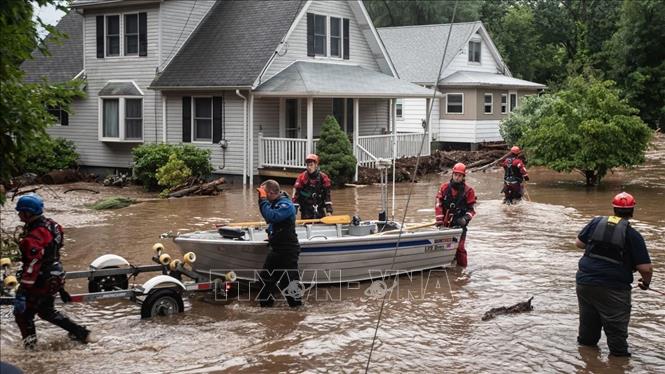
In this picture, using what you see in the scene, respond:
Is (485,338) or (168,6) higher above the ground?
(168,6)

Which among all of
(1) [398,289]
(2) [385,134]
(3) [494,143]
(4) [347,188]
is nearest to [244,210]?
(4) [347,188]

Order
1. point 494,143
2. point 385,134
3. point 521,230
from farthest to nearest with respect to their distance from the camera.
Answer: point 494,143 → point 385,134 → point 521,230

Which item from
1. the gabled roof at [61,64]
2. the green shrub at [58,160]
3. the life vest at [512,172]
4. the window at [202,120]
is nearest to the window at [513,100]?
the window at [202,120]

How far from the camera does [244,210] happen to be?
67.6 feet

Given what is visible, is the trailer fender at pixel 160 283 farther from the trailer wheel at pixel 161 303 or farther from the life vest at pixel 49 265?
the life vest at pixel 49 265

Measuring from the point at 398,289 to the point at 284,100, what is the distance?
16.0 m

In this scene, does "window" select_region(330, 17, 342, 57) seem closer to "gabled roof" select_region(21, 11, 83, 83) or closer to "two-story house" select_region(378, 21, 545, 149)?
"two-story house" select_region(378, 21, 545, 149)

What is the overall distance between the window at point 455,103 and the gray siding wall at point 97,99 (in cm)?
1535

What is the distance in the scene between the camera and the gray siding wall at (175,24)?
27.5 meters

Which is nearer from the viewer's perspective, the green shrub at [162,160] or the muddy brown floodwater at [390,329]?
the muddy brown floodwater at [390,329]

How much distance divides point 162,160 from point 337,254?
14.4 m

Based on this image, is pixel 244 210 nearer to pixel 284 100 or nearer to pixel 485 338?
pixel 284 100

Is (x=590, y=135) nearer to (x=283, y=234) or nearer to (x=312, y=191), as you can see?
(x=312, y=191)

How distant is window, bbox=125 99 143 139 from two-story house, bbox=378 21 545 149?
13.6 metres
